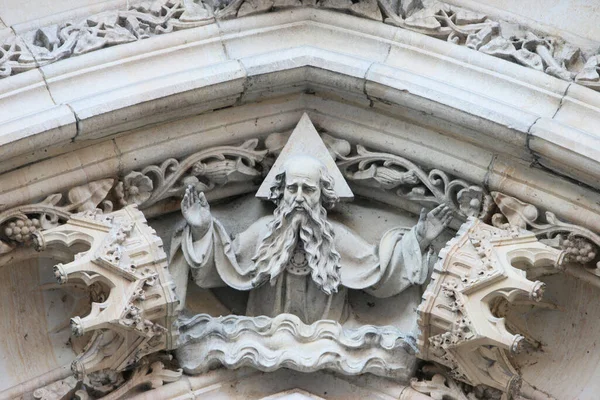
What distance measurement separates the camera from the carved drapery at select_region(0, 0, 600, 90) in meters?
7.14

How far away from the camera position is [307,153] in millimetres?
7227

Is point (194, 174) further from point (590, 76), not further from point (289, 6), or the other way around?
point (590, 76)

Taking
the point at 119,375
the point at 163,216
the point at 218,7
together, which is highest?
the point at 218,7

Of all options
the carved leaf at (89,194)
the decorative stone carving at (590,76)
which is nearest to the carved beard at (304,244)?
the carved leaf at (89,194)

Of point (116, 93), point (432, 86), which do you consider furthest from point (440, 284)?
point (116, 93)

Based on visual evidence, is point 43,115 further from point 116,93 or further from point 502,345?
point 502,345

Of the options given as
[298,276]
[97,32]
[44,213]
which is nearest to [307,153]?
[298,276]

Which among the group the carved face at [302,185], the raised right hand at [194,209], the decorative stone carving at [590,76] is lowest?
the raised right hand at [194,209]

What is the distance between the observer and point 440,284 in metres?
6.82

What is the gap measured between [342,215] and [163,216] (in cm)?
64

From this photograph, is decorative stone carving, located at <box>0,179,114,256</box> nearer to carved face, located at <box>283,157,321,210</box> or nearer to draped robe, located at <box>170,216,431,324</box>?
draped robe, located at <box>170,216,431,324</box>

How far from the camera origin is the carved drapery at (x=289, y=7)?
714 cm

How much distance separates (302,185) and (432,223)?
0.47 m

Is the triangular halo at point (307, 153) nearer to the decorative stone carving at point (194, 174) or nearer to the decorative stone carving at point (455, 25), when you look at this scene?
the decorative stone carving at point (194, 174)
